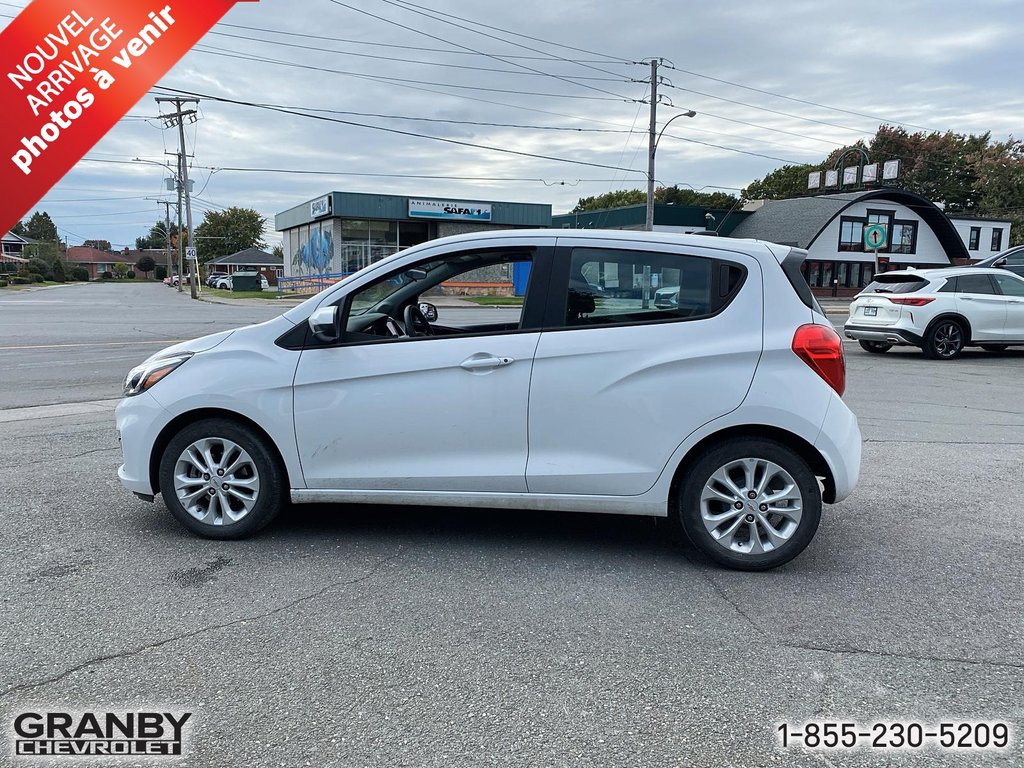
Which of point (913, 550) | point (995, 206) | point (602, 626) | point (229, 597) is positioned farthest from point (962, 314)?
point (995, 206)

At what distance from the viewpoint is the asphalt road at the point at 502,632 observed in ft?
9.10

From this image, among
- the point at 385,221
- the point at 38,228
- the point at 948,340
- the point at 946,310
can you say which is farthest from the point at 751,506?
the point at 38,228

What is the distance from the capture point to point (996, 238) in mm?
59438

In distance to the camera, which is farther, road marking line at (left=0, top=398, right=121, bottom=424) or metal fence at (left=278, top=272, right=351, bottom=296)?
metal fence at (left=278, top=272, right=351, bottom=296)

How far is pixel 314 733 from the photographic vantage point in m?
2.74

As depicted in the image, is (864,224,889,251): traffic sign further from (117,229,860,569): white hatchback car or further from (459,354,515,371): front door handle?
(459,354,515,371): front door handle

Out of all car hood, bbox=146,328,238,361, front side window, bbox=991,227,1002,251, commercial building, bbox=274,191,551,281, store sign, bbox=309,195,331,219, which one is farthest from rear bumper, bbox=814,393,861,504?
front side window, bbox=991,227,1002,251

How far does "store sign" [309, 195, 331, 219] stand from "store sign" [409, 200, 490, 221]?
184 inches

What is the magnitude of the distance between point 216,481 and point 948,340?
13.5 meters

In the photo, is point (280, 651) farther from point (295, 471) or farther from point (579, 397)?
point (579, 397)

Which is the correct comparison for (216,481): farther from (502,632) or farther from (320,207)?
(320,207)

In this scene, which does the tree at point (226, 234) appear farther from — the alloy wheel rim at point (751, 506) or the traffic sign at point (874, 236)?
the alloy wheel rim at point (751, 506)

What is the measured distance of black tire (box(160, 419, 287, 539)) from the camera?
4.45m

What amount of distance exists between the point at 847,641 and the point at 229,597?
291 cm
